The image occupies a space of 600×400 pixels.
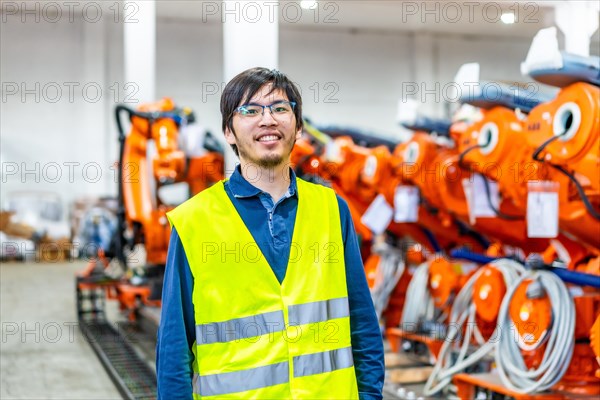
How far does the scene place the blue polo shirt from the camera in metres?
1.67

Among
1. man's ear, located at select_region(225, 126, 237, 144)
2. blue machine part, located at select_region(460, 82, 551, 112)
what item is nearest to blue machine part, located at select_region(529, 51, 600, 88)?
blue machine part, located at select_region(460, 82, 551, 112)

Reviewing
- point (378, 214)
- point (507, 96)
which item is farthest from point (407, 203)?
point (507, 96)

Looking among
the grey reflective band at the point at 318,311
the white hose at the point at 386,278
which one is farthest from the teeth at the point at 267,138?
the white hose at the point at 386,278

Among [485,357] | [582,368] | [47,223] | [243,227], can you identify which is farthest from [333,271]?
[47,223]

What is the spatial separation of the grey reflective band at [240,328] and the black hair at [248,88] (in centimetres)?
46

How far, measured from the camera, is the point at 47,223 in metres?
13.4

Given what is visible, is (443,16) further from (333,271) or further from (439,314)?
(333,271)

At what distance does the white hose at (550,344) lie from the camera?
10.8 feet

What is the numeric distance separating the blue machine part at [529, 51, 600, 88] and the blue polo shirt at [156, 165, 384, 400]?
148cm

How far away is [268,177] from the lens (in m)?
1.77

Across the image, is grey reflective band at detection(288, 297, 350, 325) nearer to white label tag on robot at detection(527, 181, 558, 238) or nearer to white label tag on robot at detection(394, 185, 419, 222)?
white label tag on robot at detection(527, 181, 558, 238)

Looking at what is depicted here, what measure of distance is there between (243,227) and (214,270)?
0.41ft

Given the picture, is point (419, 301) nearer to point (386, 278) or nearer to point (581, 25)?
point (386, 278)

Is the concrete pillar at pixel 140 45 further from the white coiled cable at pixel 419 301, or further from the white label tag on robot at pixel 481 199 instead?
the white label tag on robot at pixel 481 199
